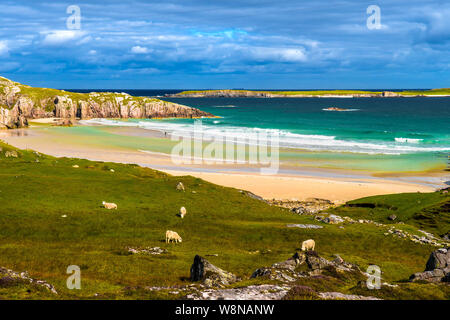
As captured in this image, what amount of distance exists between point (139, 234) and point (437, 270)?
2168 centimetres

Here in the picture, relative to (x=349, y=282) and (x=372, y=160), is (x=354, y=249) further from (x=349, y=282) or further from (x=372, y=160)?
(x=372, y=160)

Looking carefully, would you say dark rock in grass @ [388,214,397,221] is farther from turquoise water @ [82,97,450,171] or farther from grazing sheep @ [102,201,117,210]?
turquoise water @ [82,97,450,171]

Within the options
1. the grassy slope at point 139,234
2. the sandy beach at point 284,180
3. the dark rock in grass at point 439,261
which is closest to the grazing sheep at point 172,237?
the grassy slope at point 139,234

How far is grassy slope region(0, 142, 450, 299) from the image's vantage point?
2288 cm

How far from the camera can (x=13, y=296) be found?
16.2 m

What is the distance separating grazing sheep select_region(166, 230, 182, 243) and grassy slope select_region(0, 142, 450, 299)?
833mm

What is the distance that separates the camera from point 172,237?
106 ft

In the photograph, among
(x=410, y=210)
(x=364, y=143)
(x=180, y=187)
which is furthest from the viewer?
(x=364, y=143)

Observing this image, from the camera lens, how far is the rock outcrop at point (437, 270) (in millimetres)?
21975

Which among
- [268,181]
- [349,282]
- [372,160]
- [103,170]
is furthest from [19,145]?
[349,282]

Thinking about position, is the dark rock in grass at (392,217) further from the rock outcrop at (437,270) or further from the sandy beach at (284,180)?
the rock outcrop at (437,270)

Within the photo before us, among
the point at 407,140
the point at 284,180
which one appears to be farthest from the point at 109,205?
the point at 407,140

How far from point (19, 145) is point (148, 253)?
92.7 m

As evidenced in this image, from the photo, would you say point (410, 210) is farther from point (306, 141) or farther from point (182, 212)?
point (306, 141)
